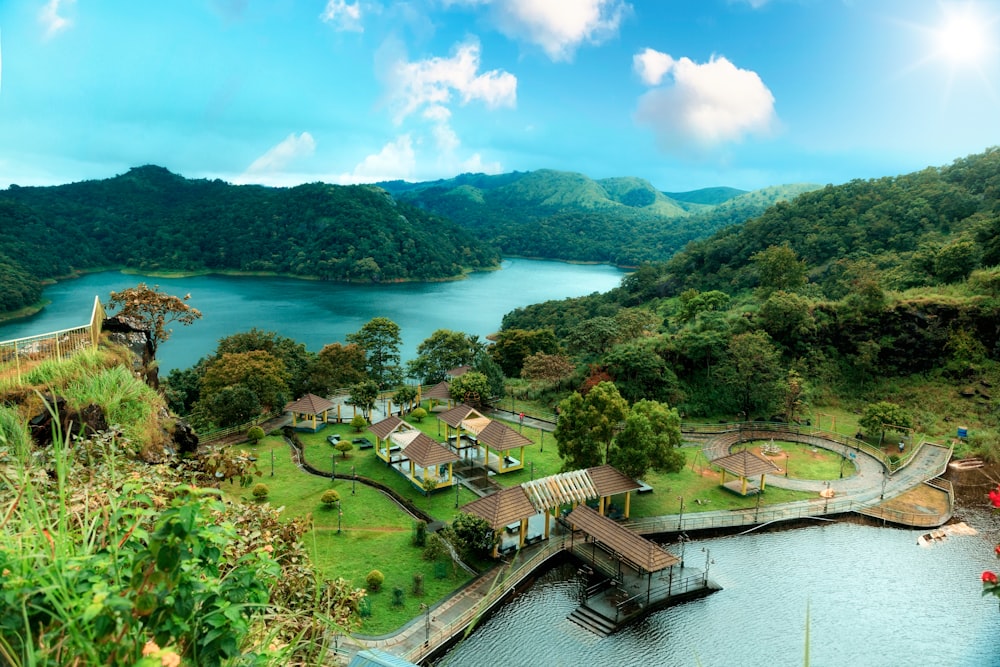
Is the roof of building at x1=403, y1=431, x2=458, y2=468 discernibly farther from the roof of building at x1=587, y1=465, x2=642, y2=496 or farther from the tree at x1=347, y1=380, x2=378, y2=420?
the tree at x1=347, y1=380, x2=378, y2=420

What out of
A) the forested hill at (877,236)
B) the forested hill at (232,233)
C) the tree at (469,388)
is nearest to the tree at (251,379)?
the tree at (469,388)

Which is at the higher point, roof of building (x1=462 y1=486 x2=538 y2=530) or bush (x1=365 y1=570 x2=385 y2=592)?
roof of building (x1=462 y1=486 x2=538 y2=530)

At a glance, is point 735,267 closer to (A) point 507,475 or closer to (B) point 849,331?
(B) point 849,331

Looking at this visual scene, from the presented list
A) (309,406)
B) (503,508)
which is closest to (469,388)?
(309,406)

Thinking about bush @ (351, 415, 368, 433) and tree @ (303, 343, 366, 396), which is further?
tree @ (303, 343, 366, 396)

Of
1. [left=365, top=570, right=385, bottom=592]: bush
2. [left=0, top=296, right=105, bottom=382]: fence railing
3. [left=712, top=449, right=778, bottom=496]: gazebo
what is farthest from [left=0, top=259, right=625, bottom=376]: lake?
[left=0, top=296, right=105, bottom=382]: fence railing

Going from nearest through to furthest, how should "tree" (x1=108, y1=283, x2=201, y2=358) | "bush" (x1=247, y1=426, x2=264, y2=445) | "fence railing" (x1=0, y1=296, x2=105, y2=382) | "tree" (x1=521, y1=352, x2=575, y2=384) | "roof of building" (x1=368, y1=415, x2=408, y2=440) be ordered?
"fence railing" (x1=0, y1=296, x2=105, y2=382)
"tree" (x1=108, y1=283, x2=201, y2=358)
"roof of building" (x1=368, y1=415, x2=408, y2=440)
"bush" (x1=247, y1=426, x2=264, y2=445)
"tree" (x1=521, y1=352, x2=575, y2=384)

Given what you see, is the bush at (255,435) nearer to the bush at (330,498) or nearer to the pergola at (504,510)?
the bush at (330,498)
